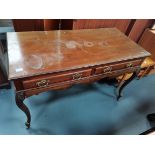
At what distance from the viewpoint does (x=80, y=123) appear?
1564 mm

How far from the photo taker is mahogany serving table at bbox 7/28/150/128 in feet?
3.06

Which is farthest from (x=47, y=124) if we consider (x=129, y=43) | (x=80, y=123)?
(x=129, y=43)

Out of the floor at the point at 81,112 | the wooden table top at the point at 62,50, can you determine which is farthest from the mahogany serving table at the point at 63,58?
the floor at the point at 81,112

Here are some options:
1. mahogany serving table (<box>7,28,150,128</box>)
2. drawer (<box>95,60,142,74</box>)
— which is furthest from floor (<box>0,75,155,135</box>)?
drawer (<box>95,60,142,74</box>)

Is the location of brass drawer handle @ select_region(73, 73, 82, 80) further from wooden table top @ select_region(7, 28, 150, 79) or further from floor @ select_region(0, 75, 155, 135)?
floor @ select_region(0, 75, 155, 135)

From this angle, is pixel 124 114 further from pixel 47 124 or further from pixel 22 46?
pixel 22 46

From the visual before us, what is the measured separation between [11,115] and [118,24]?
5.59 ft

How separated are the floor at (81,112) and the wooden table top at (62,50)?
0.79 metres

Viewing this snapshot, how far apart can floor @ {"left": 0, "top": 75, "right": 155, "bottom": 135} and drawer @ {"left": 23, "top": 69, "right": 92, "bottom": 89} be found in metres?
0.68

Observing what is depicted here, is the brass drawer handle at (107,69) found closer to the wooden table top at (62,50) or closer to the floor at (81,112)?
the wooden table top at (62,50)

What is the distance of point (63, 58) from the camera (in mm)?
1056

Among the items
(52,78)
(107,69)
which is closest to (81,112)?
(107,69)
